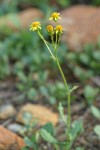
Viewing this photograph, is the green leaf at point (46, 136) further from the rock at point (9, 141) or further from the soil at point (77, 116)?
the soil at point (77, 116)

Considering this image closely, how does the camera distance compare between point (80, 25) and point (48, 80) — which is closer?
point (48, 80)

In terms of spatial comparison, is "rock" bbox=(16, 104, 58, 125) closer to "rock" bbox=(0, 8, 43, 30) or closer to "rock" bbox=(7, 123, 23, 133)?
"rock" bbox=(7, 123, 23, 133)

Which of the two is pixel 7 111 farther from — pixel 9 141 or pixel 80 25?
pixel 80 25

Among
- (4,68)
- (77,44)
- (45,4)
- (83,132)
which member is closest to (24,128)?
(83,132)

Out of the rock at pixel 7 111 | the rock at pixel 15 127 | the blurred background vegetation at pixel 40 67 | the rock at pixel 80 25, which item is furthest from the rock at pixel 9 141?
the rock at pixel 80 25

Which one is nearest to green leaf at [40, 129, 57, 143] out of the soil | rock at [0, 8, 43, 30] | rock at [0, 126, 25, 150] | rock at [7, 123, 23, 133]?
rock at [0, 126, 25, 150]

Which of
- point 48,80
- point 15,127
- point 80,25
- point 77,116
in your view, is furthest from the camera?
point 80,25

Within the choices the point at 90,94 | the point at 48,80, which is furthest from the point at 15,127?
the point at 48,80

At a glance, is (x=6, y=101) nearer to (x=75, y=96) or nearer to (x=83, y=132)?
(x=75, y=96)
